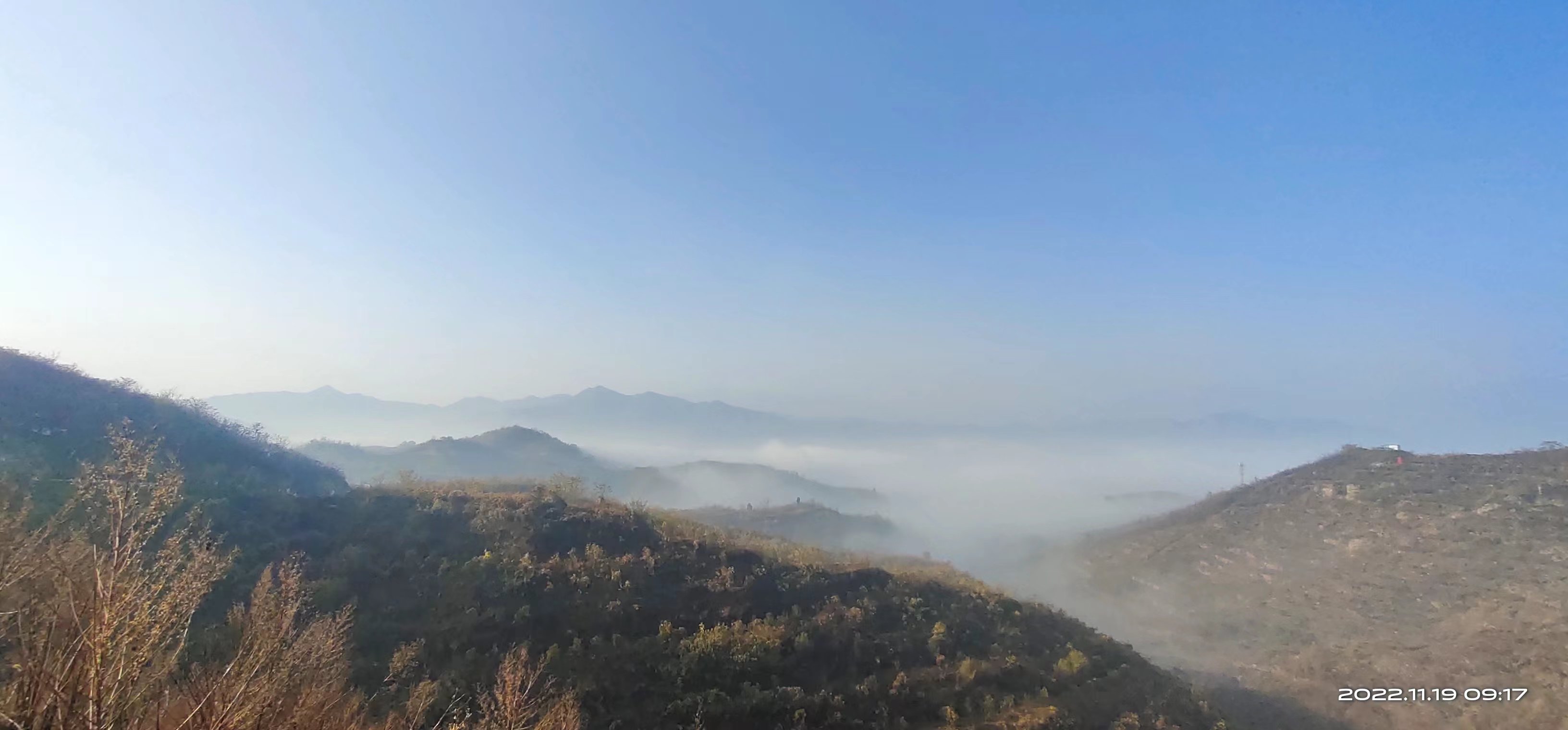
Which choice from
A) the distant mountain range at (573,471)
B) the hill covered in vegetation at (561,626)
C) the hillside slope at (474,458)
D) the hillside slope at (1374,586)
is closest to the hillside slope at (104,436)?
the hill covered in vegetation at (561,626)

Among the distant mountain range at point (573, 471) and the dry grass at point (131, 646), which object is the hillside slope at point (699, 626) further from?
the distant mountain range at point (573, 471)

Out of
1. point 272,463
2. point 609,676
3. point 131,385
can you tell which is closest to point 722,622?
point 609,676

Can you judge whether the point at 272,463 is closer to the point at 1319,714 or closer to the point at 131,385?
the point at 131,385

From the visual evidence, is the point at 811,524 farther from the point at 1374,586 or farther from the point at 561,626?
the point at 561,626

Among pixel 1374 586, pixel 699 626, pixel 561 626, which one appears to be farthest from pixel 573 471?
pixel 1374 586

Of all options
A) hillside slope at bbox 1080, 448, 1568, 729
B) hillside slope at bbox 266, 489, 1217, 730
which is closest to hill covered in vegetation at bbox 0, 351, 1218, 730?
hillside slope at bbox 266, 489, 1217, 730

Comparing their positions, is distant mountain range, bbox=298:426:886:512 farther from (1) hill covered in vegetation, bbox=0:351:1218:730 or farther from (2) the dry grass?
(2) the dry grass
